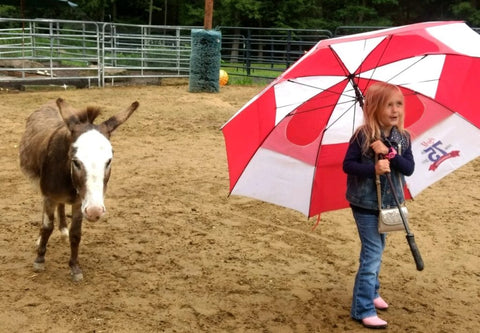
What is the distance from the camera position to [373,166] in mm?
3178

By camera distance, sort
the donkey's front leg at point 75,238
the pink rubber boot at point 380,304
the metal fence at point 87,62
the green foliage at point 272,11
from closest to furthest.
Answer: the pink rubber boot at point 380,304
the donkey's front leg at point 75,238
the metal fence at point 87,62
the green foliage at point 272,11

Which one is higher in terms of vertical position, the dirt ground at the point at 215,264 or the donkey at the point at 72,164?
the donkey at the point at 72,164

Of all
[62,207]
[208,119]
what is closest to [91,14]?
[208,119]

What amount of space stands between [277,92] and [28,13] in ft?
120

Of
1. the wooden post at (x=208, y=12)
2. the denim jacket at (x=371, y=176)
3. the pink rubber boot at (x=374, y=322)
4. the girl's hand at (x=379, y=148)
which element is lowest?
the pink rubber boot at (x=374, y=322)

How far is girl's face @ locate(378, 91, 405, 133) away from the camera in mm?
3162

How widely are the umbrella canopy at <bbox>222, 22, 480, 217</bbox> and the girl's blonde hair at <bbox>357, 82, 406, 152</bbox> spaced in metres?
0.18

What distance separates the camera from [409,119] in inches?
146

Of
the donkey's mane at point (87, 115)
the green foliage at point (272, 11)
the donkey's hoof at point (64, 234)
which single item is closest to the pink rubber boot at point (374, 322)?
the donkey's mane at point (87, 115)

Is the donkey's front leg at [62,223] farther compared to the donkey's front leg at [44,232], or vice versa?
the donkey's front leg at [62,223]

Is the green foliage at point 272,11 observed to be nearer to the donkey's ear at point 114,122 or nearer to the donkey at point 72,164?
the donkey at point 72,164

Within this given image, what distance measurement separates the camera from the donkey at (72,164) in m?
3.38

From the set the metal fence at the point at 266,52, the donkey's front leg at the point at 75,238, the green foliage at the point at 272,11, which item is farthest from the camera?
the green foliage at the point at 272,11

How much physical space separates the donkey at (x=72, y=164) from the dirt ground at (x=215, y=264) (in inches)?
15.0
